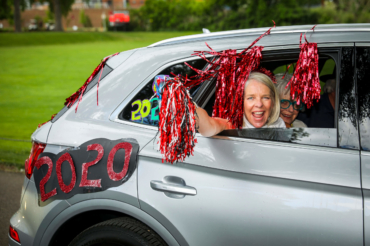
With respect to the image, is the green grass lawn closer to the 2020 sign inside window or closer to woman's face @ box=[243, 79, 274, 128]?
the 2020 sign inside window

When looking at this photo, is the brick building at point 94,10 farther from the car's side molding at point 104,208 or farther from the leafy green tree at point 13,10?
the car's side molding at point 104,208

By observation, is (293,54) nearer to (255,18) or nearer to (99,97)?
(99,97)

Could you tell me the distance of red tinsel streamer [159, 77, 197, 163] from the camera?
141 cm

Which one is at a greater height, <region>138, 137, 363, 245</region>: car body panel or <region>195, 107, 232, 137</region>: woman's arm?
<region>195, 107, 232, 137</region>: woman's arm

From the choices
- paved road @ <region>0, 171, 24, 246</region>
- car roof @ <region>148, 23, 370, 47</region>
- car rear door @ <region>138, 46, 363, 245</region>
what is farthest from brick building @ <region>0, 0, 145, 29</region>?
car rear door @ <region>138, 46, 363, 245</region>

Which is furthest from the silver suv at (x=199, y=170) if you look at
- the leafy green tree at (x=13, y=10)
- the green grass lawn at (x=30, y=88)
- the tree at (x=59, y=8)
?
the tree at (x=59, y=8)

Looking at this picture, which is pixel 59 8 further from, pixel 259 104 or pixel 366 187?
pixel 366 187

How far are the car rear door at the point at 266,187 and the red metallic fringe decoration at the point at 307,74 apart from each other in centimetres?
11

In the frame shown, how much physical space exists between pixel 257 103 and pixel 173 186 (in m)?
0.63

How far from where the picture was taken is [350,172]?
1.39 meters

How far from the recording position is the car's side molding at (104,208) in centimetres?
159

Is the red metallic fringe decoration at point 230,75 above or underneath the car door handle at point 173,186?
above

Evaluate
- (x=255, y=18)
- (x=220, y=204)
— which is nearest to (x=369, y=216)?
(x=220, y=204)

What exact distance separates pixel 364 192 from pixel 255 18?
124ft
